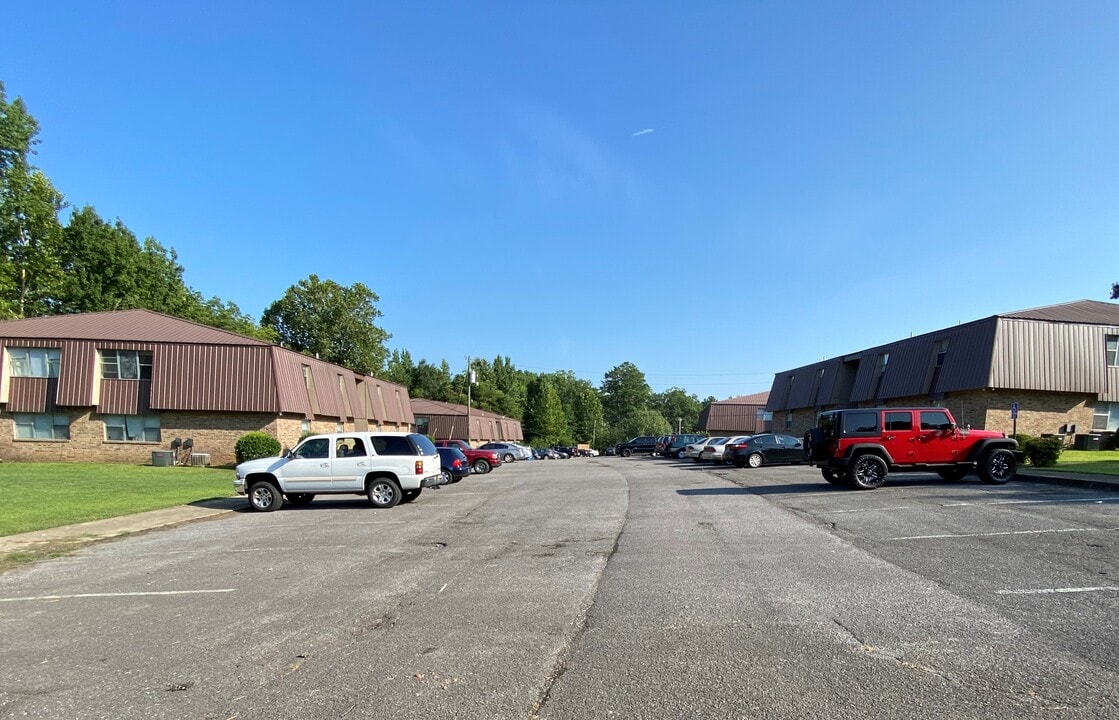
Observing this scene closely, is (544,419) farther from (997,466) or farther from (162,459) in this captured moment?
(997,466)

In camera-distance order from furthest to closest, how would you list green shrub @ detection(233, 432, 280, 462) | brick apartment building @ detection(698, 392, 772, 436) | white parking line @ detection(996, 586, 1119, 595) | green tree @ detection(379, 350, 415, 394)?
green tree @ detection(379, 350, 415, 394) < brick apartment building @ detection(698, 392, 772, 436) < green shrub @ detection(233, 432, 280, 462) < white parking line @ detection(996, 586, 1119, 595)

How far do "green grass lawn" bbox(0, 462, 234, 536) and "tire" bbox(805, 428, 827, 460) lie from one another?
54.2ft

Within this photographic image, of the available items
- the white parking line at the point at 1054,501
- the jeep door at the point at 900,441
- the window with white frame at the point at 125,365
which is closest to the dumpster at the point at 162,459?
the window with white frame at the point at 125,365

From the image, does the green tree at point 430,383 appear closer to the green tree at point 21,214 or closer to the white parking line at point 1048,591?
the green tree at point 21,214

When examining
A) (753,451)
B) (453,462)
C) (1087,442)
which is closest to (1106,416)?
(1087,442)

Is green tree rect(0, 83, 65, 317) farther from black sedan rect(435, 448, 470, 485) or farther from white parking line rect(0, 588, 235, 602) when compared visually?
white parking line rect(0, 588, 235, 602)

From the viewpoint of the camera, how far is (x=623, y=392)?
6501 inches

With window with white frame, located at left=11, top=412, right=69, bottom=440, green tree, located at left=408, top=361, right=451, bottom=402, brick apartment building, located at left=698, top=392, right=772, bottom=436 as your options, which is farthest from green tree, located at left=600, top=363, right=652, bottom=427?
window with white frame, located at left=11, top=412, right=69, bottom=440

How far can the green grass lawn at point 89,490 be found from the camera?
47.7ft

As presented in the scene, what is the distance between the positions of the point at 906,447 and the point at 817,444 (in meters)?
2.08

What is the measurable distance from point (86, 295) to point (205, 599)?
6112 cm

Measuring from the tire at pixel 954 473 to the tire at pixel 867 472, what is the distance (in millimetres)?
2245

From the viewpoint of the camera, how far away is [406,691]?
4.41 meters

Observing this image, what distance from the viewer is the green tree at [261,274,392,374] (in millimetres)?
77312
